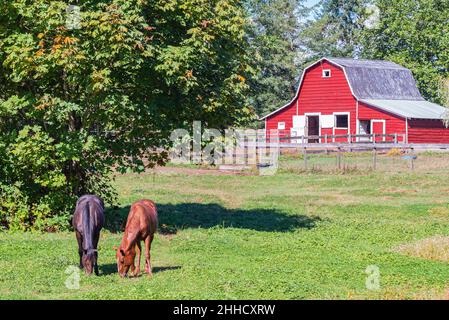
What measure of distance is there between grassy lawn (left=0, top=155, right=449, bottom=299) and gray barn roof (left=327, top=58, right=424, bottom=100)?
27.9 meters

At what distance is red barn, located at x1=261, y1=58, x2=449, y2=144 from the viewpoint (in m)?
64.6

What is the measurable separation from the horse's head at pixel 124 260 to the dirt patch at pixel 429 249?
26.4ft

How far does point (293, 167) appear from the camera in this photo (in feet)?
159

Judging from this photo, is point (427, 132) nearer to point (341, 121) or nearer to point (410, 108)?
point (410, 108)

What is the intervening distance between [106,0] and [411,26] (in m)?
64.2

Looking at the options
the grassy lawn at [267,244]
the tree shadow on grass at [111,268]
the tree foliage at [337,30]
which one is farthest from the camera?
the tree foliage at [337,30]

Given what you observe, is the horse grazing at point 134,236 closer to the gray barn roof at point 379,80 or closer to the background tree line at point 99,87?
the background tree line at point 99,87

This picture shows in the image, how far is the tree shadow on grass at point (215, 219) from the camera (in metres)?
26.5

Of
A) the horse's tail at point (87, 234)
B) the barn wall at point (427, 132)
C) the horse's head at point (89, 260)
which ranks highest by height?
the barn wall at point (427, 132)

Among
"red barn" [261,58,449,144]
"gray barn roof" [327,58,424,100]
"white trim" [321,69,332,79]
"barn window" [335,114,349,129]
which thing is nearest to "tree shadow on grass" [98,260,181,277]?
"red barn" [261,58,449,144]

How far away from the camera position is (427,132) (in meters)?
65.2

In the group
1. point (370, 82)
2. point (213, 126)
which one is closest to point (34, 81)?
point (213, 126)

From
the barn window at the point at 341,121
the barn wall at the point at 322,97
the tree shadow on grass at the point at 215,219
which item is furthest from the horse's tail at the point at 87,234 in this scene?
Answer: the barn window at the point at 341,121
